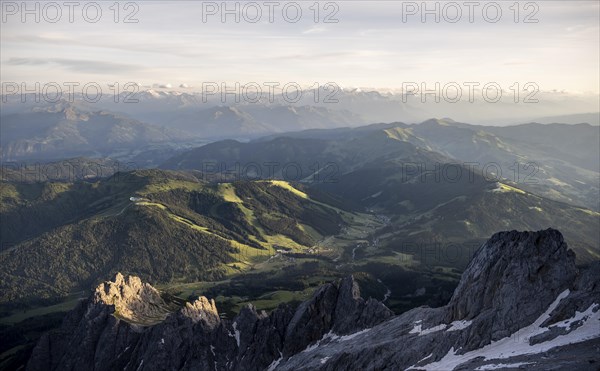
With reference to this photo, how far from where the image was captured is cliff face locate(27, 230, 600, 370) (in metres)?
79.8

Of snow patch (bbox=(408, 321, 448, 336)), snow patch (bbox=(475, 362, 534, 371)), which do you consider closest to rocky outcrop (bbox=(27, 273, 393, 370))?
snow patch (bbox=(408, 321, 448, 336))

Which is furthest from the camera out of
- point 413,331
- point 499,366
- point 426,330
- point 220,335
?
point 220,335

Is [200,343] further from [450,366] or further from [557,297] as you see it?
[557,297]

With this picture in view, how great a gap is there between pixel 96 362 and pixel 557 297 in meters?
158

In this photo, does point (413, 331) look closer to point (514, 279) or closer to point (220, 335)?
point (514, 279)

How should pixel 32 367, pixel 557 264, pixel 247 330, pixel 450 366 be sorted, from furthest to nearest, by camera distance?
Answer: 1. pixel 32 367
2. pixel 247 330
3. pixel 557 264
4. pixel 450 366

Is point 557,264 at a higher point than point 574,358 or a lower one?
higher

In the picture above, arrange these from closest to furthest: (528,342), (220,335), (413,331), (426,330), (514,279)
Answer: (528,342) → (514,279) → (426,330) → (413,331) → (220,335)

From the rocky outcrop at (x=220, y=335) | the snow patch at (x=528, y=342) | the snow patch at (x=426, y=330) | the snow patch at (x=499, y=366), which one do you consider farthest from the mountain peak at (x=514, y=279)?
the rocky outcrop at (x=220, y=335)

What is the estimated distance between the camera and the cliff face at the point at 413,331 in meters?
79.8

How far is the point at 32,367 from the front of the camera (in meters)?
187

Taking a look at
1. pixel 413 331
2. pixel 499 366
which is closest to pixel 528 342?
pixel 499 366

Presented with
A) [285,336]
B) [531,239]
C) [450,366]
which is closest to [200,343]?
[285,336]

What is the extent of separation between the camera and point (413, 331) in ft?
355
